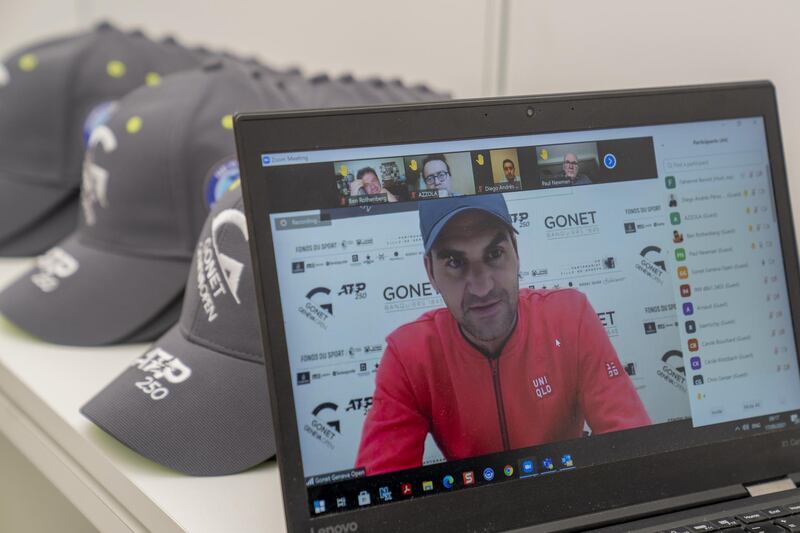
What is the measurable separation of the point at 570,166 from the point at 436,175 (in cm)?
9

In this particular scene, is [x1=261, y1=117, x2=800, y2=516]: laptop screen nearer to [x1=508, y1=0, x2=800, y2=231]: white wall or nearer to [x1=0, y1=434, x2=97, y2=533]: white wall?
[x1=508, y1=0, x2=800, y2=231]: white wall

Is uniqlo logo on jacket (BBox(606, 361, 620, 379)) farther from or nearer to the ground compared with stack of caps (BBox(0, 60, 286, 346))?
nearer to the ground

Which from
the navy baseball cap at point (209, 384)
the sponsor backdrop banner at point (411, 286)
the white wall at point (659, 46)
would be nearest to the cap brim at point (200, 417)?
the navy baseball cap at point (209, 384)

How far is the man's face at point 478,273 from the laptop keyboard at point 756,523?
15cm

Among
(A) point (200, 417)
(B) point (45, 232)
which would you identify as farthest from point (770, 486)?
(B) point (45, 232)

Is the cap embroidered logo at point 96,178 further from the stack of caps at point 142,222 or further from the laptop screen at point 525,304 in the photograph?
the laptop screen at point 525,304

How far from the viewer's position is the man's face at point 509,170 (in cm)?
55

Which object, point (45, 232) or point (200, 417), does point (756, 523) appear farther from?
point (45, 232)

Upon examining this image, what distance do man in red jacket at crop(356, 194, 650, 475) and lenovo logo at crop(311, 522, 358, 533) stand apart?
3 cm

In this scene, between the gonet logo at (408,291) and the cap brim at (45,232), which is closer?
the gonet logo at (408,291)

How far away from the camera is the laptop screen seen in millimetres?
504

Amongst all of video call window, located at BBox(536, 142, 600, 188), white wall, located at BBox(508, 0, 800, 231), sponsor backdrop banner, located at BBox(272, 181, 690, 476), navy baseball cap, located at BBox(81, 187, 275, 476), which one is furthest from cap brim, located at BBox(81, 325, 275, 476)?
white wall, located at BBox(508, 0, 800, 231)

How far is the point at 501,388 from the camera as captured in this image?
1.73 ft

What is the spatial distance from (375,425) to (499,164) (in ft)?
0.56
